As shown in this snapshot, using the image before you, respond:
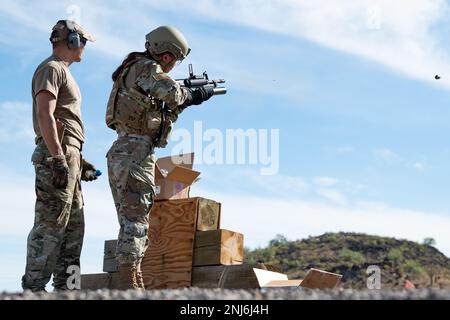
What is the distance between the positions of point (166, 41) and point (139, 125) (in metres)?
0.75

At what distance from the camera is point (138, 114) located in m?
6.04

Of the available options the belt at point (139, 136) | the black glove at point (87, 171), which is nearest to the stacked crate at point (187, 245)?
the black glove at point (87, 171)

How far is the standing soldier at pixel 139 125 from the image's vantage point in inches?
227

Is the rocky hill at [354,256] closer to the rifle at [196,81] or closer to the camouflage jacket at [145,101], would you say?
the rifle at [196,81]

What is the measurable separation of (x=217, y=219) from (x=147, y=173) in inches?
66.2

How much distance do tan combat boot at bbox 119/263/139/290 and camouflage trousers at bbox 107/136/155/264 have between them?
0.14 ft

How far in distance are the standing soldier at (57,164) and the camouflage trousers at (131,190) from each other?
1.05 feet

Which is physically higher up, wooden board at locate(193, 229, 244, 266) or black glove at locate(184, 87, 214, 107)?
black glove at locate(184, 87, 214, 107)

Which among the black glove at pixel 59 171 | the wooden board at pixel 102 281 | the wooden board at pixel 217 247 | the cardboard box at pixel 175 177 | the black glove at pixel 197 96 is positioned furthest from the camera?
the wooden board at pixel 102 281

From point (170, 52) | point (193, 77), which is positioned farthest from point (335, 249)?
point (170, 52)

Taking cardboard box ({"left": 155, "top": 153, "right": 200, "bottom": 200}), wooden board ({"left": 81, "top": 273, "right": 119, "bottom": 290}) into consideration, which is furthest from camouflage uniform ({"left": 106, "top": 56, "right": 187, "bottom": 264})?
wooden board ({"left": 81, "top": 273, "right": 119, "bottom": 290})

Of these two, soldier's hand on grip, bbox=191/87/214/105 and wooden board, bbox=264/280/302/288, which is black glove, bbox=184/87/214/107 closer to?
soldier's hand on grip, bbox=191/87/214/105

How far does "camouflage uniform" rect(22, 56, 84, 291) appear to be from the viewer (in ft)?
18.6
